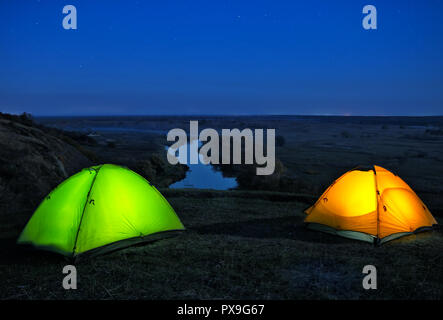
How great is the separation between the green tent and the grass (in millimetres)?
296

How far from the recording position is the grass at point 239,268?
5375mm

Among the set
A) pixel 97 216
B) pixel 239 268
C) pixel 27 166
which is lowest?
pixel 239 268

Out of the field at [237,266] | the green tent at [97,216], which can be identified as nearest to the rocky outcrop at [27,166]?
the field at [237,266]

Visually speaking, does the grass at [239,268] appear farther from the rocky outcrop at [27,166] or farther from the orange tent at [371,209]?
the rocky outcrop at [27,166]

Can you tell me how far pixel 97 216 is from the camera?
6.93 m

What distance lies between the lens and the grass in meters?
5.38

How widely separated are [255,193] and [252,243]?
18.9 ft

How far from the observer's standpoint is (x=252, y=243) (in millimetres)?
7758

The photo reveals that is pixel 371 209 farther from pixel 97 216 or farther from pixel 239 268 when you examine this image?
pixel 97 216

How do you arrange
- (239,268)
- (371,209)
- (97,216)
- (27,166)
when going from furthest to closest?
(27,166), (371,209), (97,216), (239,268)

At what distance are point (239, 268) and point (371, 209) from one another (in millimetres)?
3804

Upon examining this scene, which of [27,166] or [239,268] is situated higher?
[27,166]

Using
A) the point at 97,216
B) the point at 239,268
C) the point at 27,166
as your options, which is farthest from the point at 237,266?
the point at 27,166

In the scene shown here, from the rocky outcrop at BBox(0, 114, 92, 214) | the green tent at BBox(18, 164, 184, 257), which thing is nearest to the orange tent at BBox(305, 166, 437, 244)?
the green tent at BBox(18, 164, 184, 257)
